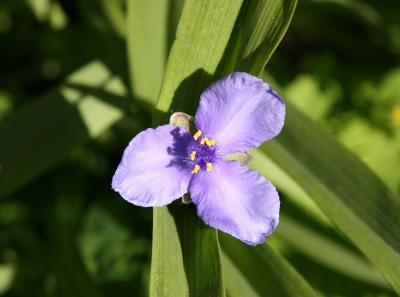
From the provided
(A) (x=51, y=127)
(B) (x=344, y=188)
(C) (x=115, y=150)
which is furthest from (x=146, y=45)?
(C) (x=115, y=150)

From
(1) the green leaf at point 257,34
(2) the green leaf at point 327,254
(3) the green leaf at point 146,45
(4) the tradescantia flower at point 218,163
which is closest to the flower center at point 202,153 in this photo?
(4) the tradescantia flower at point 218,163

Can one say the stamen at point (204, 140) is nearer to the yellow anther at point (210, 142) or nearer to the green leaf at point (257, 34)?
the yellow anther at point (210, 142)

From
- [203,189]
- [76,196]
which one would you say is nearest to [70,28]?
[76,196]

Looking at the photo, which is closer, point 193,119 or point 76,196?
point 193,119

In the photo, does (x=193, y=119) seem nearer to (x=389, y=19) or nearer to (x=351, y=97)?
(x=351, y=97)

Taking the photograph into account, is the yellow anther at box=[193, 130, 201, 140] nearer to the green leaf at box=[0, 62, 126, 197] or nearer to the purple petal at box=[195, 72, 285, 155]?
the purple petal at box=[195, 72, 285, 155]

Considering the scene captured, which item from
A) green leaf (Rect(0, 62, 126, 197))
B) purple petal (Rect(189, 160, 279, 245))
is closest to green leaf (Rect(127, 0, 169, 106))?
green leaf (Rect(0, 62, 126, 197))
